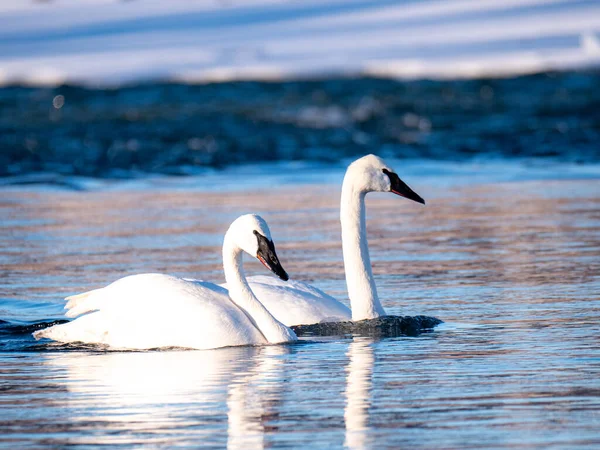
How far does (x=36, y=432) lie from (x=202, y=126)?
80.8ft

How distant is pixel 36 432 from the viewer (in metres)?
5.71

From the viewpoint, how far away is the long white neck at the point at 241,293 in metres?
8.33

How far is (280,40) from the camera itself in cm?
3266

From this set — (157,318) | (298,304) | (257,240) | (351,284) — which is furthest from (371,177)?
(157,318)

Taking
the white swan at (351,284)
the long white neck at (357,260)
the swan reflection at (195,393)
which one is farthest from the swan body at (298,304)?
the swan reflection at (195,393)

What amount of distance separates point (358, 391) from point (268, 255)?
2.15 meters

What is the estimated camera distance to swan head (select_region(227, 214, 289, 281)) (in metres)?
8.38

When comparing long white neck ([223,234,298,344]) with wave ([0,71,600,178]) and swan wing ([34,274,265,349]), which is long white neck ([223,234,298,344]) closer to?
swan wing ([34,274,265,349])

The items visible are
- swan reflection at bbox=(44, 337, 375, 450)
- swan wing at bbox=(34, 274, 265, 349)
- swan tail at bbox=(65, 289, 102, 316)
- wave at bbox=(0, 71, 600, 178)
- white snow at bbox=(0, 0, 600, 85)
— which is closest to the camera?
swan reflection at bbox=(44, 337, 375, 450)

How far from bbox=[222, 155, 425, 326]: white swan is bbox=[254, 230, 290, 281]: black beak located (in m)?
0.57

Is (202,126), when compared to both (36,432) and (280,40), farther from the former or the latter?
(36,432)

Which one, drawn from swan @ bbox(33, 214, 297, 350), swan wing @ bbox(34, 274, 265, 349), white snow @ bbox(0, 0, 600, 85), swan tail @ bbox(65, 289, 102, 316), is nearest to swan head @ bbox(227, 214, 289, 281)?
swan @ bbox(33, 214, 297, 350)

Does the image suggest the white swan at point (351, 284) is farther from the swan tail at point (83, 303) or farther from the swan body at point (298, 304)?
the swan tail at point (83, 303)

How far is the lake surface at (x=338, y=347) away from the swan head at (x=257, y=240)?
53 centimetres
